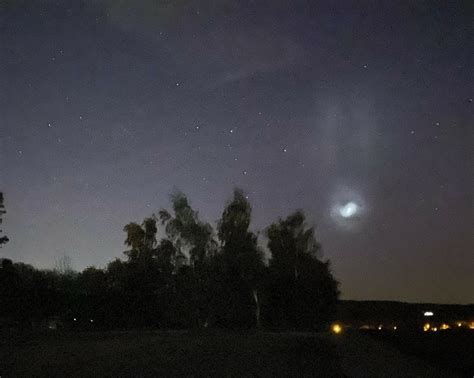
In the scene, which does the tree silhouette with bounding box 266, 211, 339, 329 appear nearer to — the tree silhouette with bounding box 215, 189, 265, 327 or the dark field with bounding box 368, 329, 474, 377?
the tree silhouette with bounding box 215, 189, 265, 327

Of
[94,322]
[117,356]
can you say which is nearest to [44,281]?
[94,322]

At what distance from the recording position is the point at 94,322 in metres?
60.0

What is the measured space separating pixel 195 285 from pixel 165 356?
2784 cm

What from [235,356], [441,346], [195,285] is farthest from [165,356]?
[195,285]

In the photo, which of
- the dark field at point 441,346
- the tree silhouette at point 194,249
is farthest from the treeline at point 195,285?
the dark field at point 441,346

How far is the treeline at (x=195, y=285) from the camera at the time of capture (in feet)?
192

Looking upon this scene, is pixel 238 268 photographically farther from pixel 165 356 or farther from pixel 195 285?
pixel 165 356

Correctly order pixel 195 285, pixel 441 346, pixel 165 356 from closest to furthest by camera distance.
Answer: pixel 165 356 < pixel 441 346 < pixel 195 285

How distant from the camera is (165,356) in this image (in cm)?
3073

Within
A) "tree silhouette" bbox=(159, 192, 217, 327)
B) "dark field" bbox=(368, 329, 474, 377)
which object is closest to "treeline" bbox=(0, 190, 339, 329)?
"tree silhouette" bbox=(159, 192, 217, 327)

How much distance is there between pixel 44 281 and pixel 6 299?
12101 mm

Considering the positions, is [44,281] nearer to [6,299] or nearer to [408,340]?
[6,299]

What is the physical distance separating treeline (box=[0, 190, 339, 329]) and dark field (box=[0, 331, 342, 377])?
19.3m

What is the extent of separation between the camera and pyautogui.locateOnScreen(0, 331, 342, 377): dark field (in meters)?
27.3
